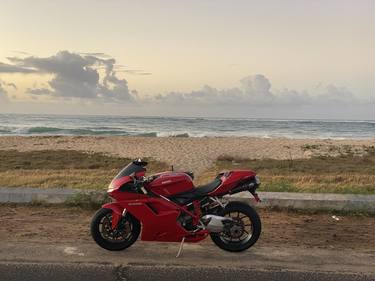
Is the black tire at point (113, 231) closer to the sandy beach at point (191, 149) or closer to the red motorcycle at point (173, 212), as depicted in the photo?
the red motorcycle at point (173, 212)

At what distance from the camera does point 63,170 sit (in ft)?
51.1

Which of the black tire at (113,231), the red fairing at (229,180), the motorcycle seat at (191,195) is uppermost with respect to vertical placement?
the red fairing at (229,180)

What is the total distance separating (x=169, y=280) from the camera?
14.9 ft

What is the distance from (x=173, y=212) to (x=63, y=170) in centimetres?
1090

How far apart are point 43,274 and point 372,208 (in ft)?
17.2

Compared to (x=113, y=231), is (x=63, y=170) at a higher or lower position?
lower

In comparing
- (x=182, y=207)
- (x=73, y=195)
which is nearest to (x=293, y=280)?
(x=182, y=207)

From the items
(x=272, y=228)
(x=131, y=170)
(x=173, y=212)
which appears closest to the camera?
(x=173, y=212)

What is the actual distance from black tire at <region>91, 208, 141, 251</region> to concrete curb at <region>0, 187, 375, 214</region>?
103 inches

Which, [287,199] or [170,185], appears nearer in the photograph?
[170,185]

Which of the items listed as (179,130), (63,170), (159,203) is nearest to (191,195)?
(159,203)

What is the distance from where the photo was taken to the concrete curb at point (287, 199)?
7.64 meters

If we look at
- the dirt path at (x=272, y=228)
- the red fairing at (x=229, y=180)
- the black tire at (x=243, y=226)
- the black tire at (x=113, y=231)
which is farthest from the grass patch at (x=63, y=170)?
the red fairing at (x=229, y=180)

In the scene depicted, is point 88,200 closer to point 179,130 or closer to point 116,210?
point 116,210
